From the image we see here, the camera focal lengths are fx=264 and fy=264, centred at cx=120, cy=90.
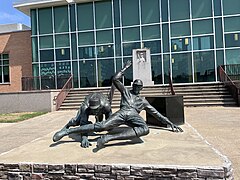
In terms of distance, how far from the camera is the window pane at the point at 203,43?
18797 millimetres

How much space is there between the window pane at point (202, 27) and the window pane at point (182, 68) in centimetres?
180

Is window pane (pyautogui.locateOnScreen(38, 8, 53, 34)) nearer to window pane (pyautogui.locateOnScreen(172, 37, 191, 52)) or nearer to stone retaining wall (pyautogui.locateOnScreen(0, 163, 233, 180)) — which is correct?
window pane (pyautogui.locateOnScreen(172, 37, 191, 52))

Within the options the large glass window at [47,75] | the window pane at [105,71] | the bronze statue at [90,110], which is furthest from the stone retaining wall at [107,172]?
the window pane at [105,71]

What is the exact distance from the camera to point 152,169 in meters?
3.69

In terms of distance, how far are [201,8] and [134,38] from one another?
524cm

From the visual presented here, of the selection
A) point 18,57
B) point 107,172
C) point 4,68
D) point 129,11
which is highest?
point 129,11

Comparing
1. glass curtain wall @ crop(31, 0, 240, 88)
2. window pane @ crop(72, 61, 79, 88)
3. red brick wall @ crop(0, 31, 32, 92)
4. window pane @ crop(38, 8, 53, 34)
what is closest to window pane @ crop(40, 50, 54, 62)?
glass curtain wall @ crop(31, 0, 240, 88)

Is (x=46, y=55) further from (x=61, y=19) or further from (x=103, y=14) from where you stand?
(x=103, y=14)

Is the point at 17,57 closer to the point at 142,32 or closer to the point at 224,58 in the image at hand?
the point at 142,32

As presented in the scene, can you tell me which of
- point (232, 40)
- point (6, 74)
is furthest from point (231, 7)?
point (6, 74)

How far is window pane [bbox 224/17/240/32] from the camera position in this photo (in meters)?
18.4

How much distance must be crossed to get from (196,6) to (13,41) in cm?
1492

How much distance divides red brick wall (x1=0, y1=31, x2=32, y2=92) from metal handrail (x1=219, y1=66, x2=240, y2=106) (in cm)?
1464

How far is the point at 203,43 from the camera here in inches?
744
